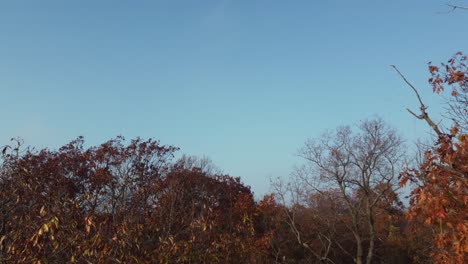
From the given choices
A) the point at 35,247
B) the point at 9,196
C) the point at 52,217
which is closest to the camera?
the point at 52,217

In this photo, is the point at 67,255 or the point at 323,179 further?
the point at 323,179

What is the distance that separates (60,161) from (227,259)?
474 inches

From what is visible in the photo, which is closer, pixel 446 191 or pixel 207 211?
pixel 446 191

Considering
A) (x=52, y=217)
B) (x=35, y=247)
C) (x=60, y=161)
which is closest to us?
(x=52, y=217)

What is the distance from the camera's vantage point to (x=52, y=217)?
4.19 metres

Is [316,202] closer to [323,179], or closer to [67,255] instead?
[323,179]

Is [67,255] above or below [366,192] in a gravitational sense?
below

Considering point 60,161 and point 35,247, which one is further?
point 60,161

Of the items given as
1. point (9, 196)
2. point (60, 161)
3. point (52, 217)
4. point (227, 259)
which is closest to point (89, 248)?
point (52, 217)

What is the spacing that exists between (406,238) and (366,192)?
17.6ft

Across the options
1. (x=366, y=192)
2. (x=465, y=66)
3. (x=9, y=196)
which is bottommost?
(x=9, y=196)

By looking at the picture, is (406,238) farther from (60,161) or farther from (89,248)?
(89,248)

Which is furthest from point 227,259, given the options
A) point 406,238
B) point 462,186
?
point 406,238

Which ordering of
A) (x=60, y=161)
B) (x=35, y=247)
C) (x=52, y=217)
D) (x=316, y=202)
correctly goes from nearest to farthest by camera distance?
(x=52, y=217) → (x=35, y=247) → (x=60, y=161) → (x=316, y=202)
